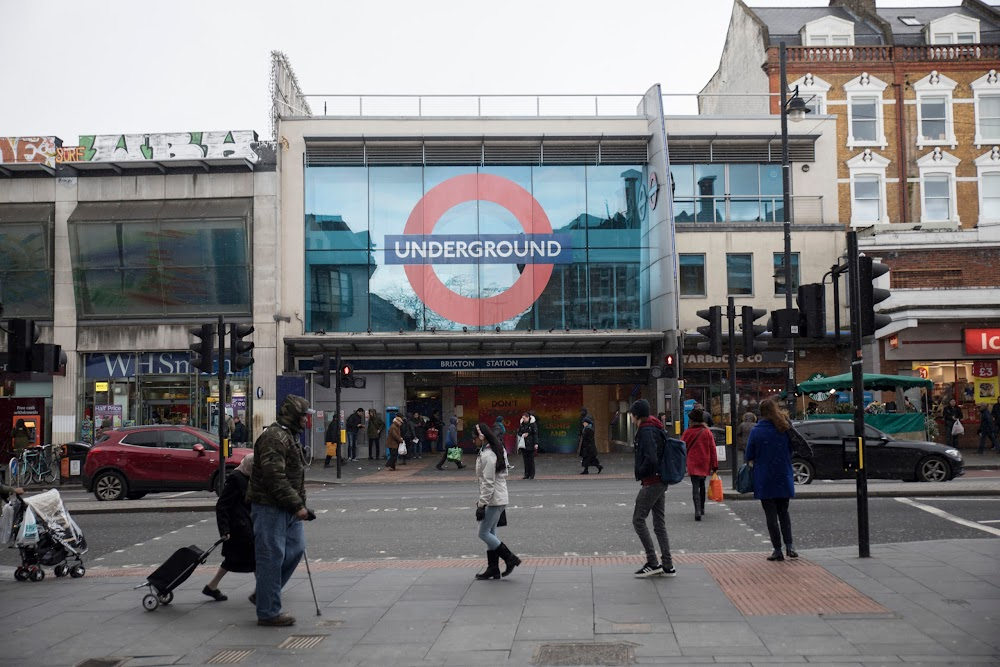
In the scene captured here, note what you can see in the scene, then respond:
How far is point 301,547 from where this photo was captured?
8.38m

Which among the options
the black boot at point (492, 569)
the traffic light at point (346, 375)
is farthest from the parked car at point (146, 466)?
the black boot at point (492, 569)

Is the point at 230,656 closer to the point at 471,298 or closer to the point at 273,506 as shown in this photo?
the point at 273,506

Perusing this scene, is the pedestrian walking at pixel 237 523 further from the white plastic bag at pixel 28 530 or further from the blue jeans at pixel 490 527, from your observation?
the white plastic bag at pixel 28 530

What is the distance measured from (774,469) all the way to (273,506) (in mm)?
5296

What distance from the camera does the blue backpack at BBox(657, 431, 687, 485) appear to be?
9766 millimetres

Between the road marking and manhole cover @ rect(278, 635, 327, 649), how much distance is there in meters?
9.41

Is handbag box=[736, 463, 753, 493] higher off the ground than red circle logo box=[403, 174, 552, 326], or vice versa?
red circle logo box=[403, 174, 552, 326]

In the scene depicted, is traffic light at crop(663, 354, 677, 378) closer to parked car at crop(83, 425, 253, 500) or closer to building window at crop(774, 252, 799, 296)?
building window at crop(774, 252, 799, 296)

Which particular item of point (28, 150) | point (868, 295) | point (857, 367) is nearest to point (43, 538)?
point (857, 367)

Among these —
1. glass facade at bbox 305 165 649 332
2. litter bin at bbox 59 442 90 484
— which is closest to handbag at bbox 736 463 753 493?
litter bin at bbox 59 442 90 484

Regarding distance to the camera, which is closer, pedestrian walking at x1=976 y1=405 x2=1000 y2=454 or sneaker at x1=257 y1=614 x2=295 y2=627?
sneaker at x1=257 y1=614 x2=295 y2=627

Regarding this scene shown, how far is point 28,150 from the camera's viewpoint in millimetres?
32875

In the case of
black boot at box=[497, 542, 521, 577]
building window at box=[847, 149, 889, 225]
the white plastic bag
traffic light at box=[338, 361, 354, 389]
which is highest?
building window at box=[847, 149, 889, 225]

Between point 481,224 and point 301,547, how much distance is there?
25.9 metres
